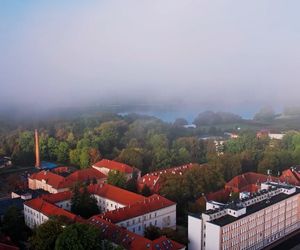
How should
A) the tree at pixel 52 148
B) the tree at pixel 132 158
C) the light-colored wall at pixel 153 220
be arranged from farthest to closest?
1. the tree at pixel 52 148
2. the tree at pixel 132 158
3. the light-colored wall at pixel 153 220

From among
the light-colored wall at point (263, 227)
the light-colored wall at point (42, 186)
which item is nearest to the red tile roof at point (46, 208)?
the light-colored wall at point (42, 186)

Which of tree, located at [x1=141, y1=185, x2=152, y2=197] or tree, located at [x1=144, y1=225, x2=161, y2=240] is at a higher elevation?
tree, located at [x1=144, y1=225, x2=161, y2=240]

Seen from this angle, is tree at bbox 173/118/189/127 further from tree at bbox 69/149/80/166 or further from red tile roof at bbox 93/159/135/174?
red tile roof at bbox 93/159/135/174

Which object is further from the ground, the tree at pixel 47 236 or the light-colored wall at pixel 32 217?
the tree at pixel 47 236

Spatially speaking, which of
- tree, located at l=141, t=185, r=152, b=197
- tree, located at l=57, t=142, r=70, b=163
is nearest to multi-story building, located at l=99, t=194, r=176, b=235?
tree, located at l=141, t=185, r=152, b=197

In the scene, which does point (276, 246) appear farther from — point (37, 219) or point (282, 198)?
point (37, 219)

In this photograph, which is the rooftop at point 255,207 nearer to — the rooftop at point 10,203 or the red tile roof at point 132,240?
the red tile roof at point 132,240
